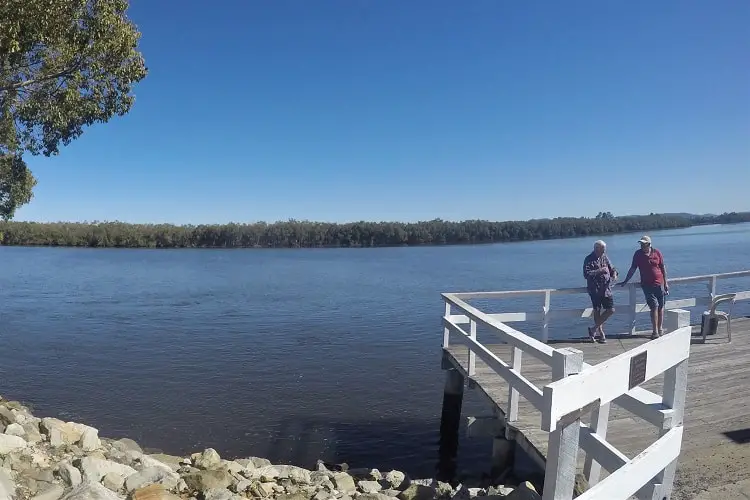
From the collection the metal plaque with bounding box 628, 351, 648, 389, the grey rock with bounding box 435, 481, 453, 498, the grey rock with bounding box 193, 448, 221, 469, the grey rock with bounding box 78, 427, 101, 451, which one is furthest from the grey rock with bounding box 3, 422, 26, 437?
the metal plaque with bounding box 628, 351, 648, 389

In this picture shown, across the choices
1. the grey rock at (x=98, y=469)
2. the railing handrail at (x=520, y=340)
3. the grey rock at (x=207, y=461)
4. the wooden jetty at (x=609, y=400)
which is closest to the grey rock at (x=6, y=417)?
the grey rock at (x=98, y=469)

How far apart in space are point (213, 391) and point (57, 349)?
8690 millimetres

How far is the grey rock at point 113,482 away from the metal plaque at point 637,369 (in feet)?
15.7

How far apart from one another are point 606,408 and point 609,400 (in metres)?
1.18

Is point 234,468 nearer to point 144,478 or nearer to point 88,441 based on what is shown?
point 144,478

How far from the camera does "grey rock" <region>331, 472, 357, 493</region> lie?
725cm

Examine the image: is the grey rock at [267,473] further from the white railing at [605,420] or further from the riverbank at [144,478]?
the white railing at [605,420]

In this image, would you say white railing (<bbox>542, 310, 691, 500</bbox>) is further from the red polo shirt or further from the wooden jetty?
the red polo shirt

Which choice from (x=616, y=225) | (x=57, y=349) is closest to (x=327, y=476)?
(x=57, y=349)

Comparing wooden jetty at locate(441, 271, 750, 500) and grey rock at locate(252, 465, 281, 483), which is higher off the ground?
wooden jetty at locate(441, 271, 750, 500)

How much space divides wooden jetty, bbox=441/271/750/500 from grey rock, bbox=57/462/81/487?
418 centimetres

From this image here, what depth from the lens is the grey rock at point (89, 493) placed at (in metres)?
4.73

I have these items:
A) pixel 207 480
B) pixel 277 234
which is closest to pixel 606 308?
pixel 207 480

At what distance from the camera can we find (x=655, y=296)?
34.1 feet
